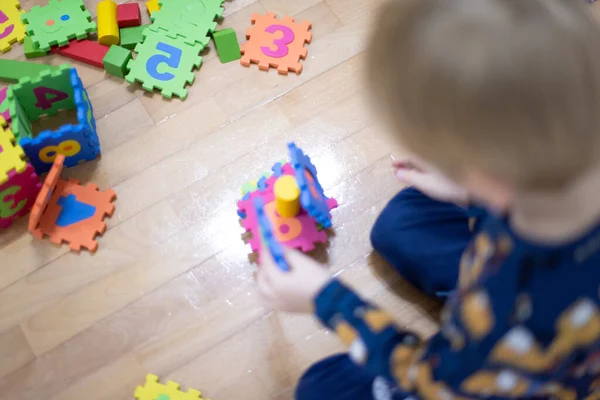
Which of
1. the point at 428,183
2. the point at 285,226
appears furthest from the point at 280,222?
the point at 428,183

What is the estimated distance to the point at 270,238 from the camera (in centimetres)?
90

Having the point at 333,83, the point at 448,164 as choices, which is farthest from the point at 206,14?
the point at 448,164

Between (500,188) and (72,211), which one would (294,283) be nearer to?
(500,188)

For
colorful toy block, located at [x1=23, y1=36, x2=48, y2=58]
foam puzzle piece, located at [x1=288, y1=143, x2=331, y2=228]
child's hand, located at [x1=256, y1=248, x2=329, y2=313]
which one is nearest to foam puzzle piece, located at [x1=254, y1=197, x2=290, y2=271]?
child's hand, located at [x1=256, y1=248, x2=329, y2=313]

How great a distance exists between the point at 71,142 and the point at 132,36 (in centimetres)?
29

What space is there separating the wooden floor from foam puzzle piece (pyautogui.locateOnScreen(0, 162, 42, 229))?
0.12 feet

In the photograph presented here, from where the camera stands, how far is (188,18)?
1327mm

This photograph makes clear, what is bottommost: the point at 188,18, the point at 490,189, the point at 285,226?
the point at 285,226

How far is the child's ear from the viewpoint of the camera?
53cm

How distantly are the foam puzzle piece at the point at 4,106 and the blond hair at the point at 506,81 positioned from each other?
2.93ft

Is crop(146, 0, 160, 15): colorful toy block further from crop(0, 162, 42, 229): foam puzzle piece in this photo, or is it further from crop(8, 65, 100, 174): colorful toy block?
crop(0, 162, 42, 229): foam puzzle piece

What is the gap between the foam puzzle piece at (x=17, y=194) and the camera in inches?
42.7

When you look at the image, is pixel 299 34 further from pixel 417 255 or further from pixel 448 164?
pixel 448 164

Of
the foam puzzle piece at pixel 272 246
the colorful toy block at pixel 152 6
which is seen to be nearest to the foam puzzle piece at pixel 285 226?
the foam puzzle piece at pixel 272 246
